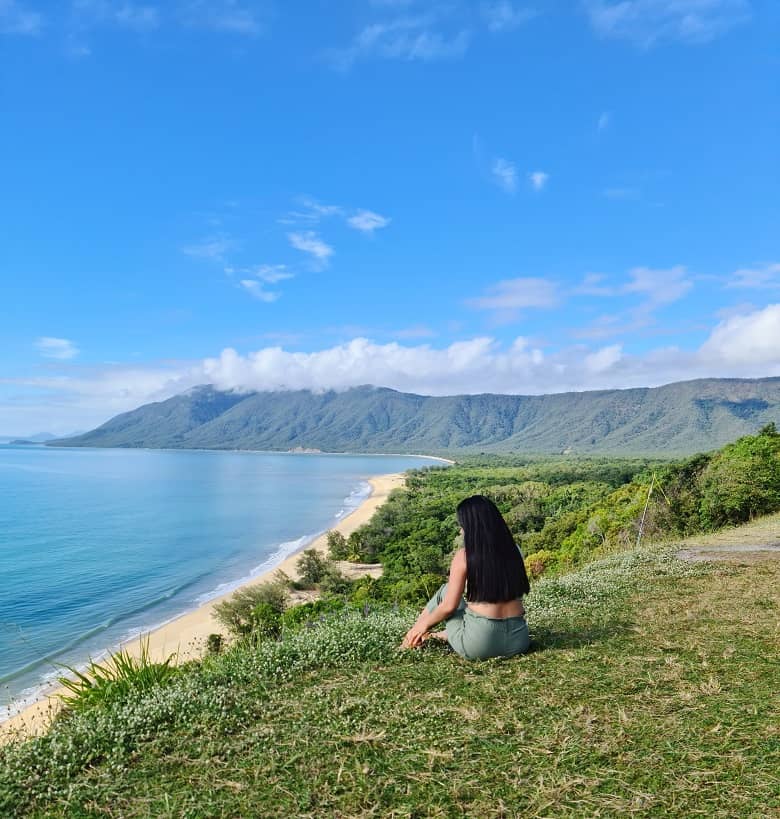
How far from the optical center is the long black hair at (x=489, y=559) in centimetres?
496

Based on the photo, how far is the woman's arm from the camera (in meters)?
5.05

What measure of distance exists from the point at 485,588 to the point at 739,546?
33.1ft

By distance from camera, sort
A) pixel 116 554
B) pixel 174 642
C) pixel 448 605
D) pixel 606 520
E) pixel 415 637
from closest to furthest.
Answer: pixel 448 605, pixel 415 637, pixel 174 642, pixel 606 520, pixel 116 554

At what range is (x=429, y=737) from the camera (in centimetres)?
367

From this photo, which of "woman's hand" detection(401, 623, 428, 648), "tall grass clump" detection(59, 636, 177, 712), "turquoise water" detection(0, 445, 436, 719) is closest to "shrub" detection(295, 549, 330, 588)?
"turquoise water" detection(0, 445, 436, 719)

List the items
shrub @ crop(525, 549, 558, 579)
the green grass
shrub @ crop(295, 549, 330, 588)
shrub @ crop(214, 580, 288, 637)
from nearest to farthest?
1. the green grass
2. shrub @ crop(525, 549, 558, 579)
3. shrub @ crop(214, 580, 288, 637)
4. shrub @ crop(295, 549, 330, 588)

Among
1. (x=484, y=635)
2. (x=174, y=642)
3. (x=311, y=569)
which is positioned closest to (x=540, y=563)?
(x=174, y=642)

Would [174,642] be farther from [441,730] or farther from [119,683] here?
[441,730]

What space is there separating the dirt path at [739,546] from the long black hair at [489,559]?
7.34m

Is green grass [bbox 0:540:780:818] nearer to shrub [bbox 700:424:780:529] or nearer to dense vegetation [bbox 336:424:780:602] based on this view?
dense vegetation [bbox 336:424:780:602]

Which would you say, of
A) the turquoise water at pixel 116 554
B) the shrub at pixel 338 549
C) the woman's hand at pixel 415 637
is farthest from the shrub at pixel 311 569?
the woman's hand at pixel 415 637

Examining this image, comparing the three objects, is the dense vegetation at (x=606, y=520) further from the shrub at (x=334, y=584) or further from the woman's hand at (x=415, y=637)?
the woman's hand at (x=415, y=637)

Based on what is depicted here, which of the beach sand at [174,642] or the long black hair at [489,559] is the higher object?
the long black hair at [489,559]

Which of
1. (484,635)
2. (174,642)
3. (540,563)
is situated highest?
(484,635)
